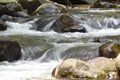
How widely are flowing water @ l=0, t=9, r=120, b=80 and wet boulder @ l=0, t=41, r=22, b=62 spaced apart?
161 mm

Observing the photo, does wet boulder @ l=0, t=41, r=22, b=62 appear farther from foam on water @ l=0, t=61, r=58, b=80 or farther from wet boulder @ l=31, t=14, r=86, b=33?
wet boulder @ l=31, t=14, r=86, b=33

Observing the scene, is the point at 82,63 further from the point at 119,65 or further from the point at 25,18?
the point at 25,18

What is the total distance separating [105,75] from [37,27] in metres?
7.60

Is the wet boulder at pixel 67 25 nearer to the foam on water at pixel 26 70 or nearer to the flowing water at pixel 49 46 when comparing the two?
the flowing water at pixel 49 46

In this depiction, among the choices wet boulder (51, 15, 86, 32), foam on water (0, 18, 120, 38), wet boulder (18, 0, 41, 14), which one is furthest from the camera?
wet boulder (18, 0, 41, 14)

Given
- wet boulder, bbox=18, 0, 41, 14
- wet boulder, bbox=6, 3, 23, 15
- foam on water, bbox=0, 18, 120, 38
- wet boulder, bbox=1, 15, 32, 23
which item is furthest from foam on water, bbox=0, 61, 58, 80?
wet boulder, bbox=18, 0, 41, 14

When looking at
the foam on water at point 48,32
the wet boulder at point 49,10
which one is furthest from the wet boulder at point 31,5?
the foam on water at point 48,32

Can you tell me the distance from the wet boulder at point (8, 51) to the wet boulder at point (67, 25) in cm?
407

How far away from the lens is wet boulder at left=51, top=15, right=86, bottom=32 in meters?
13.6

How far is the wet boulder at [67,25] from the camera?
536 inches

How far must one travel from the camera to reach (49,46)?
10.8 metres

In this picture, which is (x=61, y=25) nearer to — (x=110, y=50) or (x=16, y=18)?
(x=16, y=18)

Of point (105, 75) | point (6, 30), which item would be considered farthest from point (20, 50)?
point (6, 30)

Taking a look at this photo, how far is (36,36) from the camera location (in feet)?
42.4
